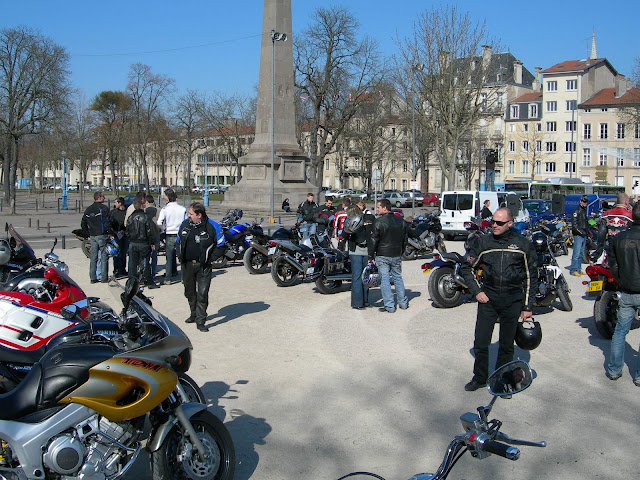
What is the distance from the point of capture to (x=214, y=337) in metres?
8.36

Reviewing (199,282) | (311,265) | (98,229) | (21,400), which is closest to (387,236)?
(311,265)

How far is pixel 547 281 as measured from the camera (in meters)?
9.92

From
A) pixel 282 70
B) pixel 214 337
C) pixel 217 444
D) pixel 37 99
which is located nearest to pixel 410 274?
pixel 214 337

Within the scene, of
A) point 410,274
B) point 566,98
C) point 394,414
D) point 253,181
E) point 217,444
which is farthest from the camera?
point 566,98

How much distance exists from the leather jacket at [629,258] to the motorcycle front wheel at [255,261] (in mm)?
8680

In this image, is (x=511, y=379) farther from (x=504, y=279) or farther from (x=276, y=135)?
(x=276, y=135)

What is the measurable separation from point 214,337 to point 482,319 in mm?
3675

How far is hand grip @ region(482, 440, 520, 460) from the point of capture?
2.40 meters

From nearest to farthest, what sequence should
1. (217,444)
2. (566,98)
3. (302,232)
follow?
(217,444) → (302,232) → (566,98)

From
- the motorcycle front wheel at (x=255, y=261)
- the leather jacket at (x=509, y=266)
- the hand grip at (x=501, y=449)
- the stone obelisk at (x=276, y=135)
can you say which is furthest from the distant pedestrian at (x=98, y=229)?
the stone obelisk at (x=276, y=135)

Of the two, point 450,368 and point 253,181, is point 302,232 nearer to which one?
point 450,368

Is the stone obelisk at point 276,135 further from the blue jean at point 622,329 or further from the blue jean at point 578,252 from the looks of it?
the blue jean at point 622,329

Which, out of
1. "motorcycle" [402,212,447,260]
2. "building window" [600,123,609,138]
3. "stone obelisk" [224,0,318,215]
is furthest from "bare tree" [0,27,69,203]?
"building window" [600,123,609,138]

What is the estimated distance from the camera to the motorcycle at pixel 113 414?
3.44 meters
